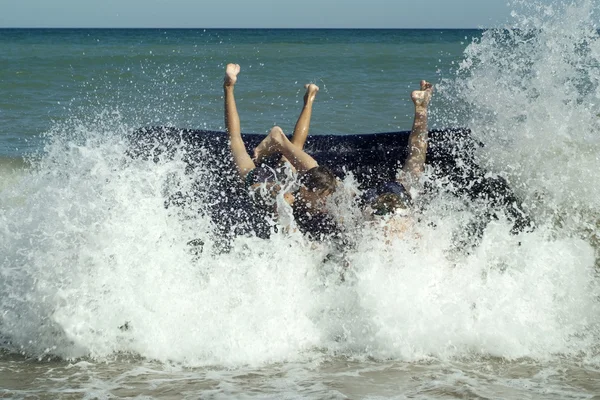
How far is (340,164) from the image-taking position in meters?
5.62

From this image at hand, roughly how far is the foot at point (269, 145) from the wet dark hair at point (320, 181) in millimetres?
752

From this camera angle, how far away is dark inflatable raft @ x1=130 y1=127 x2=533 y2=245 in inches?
190

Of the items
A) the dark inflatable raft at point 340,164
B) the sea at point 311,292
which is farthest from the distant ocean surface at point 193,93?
the sea at point 311,292

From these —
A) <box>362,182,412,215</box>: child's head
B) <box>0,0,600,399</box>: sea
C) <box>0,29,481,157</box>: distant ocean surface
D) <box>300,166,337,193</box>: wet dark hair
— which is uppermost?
<box>0,29,481,157</box>: distant ocean surface

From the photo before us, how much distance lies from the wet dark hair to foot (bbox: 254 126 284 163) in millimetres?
752

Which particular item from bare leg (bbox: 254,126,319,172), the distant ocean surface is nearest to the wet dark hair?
bare leg (bbox: 254,126,319,172)

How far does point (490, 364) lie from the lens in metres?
3.65

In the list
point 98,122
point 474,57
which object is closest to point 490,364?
point 474,57

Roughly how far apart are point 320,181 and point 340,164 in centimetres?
106

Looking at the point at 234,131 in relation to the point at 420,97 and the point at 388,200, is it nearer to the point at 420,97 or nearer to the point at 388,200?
the point at 420,97

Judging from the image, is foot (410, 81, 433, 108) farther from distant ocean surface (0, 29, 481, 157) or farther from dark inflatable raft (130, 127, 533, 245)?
distant ocean surface (0, 29, 481, 157)

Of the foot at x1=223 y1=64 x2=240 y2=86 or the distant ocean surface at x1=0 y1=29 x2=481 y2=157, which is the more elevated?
the distant ocean surface at x1=0 y1=29 x2=481 y2=157

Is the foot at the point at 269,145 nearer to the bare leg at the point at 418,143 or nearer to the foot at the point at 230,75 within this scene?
the foot at the point at 230,75

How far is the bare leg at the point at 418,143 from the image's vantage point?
510 cm
